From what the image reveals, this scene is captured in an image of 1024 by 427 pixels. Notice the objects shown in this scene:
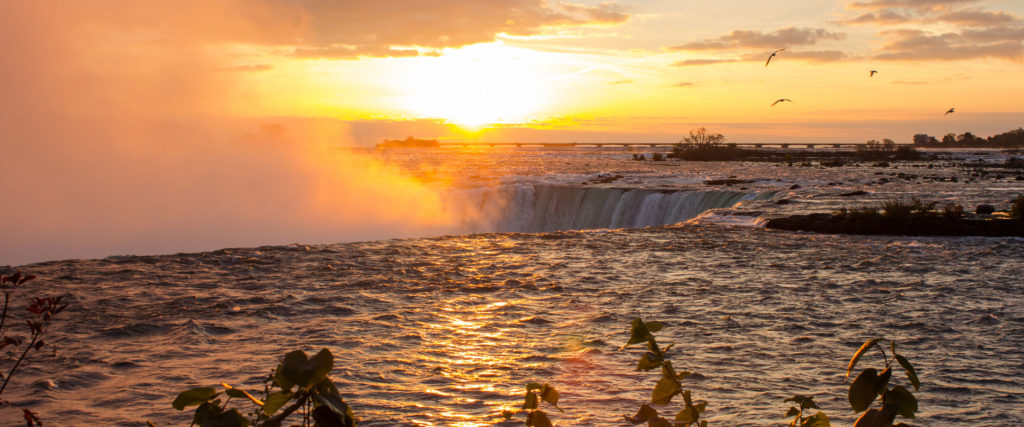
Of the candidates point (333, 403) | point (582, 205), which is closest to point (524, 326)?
point (333, 403)

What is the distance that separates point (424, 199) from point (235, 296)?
3190 cm

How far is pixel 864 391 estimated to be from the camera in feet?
5.83

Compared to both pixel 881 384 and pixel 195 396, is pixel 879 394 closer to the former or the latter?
pixel 881 384

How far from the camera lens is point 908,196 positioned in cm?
3653

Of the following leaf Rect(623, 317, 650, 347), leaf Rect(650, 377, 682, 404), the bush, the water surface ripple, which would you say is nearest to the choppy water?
the water surface ripple

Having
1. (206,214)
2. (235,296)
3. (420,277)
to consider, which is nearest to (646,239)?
(420,277)

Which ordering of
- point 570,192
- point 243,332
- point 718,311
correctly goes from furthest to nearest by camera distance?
point 570,192, point 718,311, point 243,332

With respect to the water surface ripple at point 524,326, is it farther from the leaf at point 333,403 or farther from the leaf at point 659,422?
the leaf at point 333,403

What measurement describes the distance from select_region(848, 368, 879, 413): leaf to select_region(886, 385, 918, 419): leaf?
0.08m

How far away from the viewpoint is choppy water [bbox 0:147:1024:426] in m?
9.87

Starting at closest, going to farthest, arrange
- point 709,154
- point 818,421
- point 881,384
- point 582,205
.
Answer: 1. point 881,384
2. point 818,421
3. point 582,205
4. point 709,154

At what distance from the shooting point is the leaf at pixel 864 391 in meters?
1.77

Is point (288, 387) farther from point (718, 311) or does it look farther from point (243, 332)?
point (718, 311)

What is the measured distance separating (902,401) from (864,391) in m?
0.14
